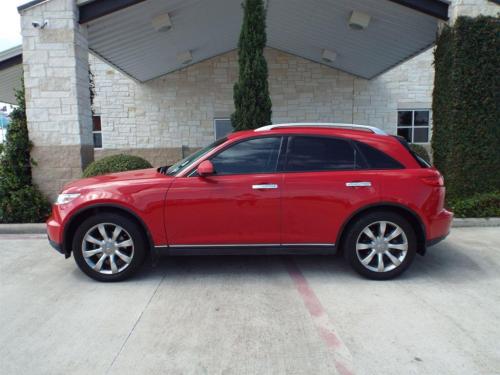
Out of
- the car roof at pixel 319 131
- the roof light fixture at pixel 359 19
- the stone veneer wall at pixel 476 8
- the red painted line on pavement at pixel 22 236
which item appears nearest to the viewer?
the car roof at pixel 319 131

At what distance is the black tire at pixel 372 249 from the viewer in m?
4.34

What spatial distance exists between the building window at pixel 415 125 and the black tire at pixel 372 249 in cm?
1036

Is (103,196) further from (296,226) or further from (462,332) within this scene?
(462,332)

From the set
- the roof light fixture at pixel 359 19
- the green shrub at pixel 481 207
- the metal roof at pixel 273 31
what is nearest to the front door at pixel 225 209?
the green shrub at pixel 481 207

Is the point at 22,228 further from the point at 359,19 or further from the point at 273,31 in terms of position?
the point at 273,31

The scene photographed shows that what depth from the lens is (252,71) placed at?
792 centimetres

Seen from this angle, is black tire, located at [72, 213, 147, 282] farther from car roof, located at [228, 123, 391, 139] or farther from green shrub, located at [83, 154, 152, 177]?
green shrub, located at [83, 154, 152, 177]

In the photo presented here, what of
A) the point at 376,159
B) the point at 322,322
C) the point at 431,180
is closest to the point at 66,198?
the point at 322,322

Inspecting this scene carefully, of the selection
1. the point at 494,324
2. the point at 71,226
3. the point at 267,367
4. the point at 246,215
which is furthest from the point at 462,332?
the point at 71,226

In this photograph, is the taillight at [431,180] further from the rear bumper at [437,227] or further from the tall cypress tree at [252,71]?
the tall cypress tree at [252,71]

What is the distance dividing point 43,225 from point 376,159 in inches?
227

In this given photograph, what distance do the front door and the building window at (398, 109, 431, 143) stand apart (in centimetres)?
1094

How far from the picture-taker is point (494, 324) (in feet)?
11.2

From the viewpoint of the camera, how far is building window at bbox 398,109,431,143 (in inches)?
539
